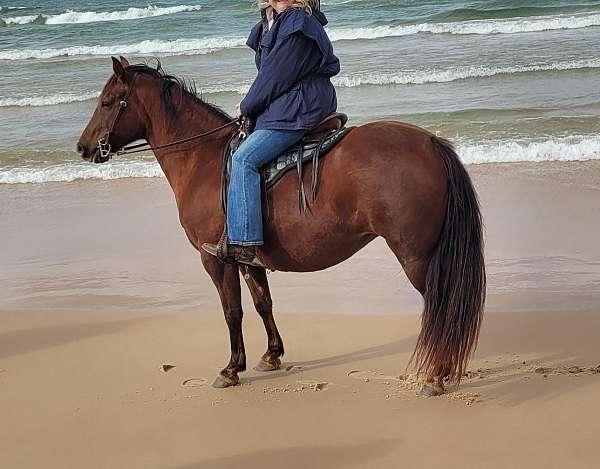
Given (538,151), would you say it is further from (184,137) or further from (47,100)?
(47,100)

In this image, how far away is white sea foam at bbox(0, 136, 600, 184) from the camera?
28.6 ft

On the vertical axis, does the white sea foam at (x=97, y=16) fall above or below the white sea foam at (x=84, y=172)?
above

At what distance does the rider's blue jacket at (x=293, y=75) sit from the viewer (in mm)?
3939

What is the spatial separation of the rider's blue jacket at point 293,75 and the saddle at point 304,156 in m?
0.08

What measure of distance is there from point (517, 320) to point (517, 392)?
97 cm

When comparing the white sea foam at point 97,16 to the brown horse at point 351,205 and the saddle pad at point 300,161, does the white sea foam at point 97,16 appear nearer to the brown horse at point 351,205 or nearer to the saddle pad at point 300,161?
the brown horse at point 351,205

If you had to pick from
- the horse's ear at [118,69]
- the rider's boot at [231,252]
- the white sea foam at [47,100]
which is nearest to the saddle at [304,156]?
the rider's boot at [231,252]

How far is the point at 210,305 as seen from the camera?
567 centimetres

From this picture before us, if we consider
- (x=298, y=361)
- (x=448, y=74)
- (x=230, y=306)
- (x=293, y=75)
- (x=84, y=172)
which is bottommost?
(x=298, y=361)

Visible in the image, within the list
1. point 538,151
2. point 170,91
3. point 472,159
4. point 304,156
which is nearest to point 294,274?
point 170,91

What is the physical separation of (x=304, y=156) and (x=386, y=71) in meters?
10.4

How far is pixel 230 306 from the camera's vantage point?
14.8ft

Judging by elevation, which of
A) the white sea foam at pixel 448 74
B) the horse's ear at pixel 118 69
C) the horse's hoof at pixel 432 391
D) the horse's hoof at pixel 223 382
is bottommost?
the horse's hoof at pixel 223 382

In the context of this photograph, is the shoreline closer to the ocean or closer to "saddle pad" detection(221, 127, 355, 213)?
the ocean
